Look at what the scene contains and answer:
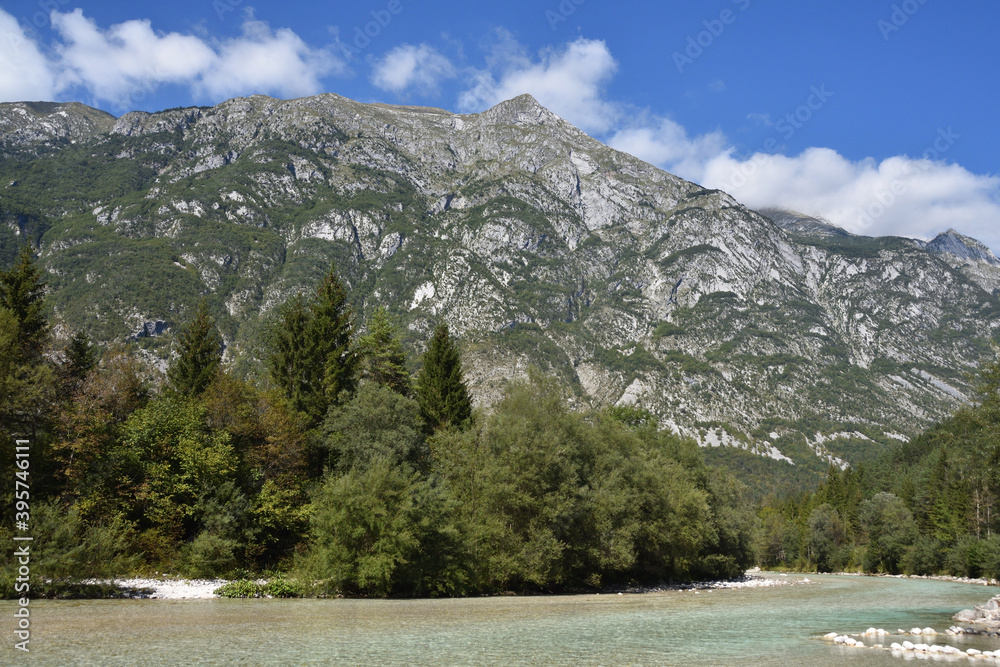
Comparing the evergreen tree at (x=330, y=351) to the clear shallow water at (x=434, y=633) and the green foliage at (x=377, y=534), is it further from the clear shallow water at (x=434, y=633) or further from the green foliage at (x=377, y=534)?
the clear shallow water at (x=434, y=633)

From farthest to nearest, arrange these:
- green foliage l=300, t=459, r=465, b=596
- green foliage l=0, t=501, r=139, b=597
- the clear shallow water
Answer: green foliage l=300, t=459, r=465, b=596, green foliage l=0, t=501, r=139, b=597, the clear shallow water

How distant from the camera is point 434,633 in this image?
21.0 meters

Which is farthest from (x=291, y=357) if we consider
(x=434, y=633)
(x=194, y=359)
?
(x=434, y=633)

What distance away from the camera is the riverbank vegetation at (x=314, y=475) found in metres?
31.4

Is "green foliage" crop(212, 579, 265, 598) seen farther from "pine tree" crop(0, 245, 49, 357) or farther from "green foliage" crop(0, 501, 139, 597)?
"pine tree" crop(0, 245, 49, 357)

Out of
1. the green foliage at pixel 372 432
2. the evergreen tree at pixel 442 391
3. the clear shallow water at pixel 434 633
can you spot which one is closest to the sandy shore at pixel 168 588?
the clear shallow water at pixel 434 633

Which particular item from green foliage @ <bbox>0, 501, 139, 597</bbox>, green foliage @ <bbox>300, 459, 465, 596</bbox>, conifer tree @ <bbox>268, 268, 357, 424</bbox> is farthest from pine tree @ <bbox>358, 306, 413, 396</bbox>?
green foliage @ <bbox>0, 501, 139, 597</bbox>

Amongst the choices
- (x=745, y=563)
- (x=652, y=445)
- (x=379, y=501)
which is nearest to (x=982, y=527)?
(x=745, y=563)

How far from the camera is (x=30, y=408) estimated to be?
30406 mm

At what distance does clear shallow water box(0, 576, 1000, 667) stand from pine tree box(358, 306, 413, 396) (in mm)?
35949

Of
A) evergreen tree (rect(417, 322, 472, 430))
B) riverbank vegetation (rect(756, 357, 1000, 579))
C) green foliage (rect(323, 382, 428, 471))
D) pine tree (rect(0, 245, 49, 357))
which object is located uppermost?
pine tree (rect(0, 245, 49, 357))

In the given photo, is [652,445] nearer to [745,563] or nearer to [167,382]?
[745,563]

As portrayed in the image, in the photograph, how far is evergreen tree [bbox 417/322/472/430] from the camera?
57062 mm

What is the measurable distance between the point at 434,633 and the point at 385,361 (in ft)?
161
